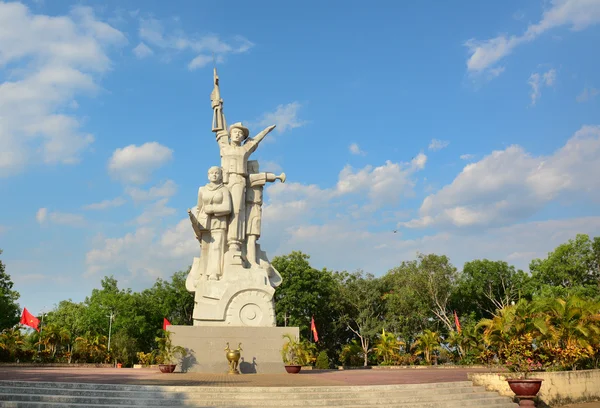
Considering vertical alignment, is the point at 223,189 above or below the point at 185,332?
above

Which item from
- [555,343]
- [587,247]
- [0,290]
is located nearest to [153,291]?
[0,290]

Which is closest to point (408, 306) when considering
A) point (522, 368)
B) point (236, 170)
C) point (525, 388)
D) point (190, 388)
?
point (236, 170)

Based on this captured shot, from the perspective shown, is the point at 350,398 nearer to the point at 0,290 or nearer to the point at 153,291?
the point at 0,290

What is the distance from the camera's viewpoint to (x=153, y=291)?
41250 mm

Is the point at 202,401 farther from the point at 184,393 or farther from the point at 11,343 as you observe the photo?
the point at 11,343

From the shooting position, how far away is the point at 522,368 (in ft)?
37.3

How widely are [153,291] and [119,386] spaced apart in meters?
32.9

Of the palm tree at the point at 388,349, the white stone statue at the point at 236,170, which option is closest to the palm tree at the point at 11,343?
the white stone statue at the point at 236,170

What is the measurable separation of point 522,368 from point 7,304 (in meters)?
30.2

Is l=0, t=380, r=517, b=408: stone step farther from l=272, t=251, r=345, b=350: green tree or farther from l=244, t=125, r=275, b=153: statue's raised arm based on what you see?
l=272, t=251, r=345, b=350: green tree

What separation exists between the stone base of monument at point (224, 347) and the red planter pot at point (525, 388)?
24.5 feet

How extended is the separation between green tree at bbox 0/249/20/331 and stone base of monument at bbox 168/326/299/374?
65.4ft

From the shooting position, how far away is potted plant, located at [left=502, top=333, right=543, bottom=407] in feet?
34.7

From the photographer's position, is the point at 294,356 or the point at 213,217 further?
the point at 213,217
